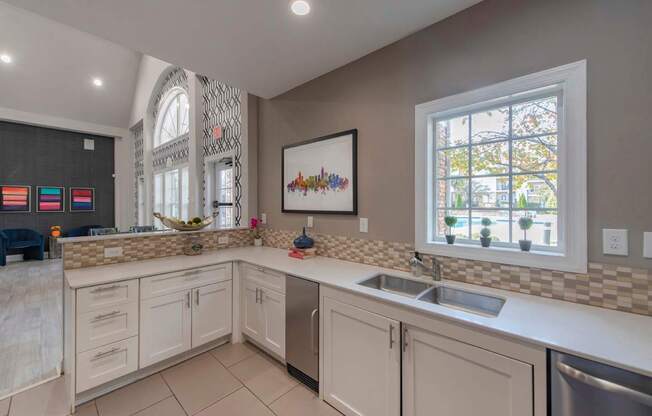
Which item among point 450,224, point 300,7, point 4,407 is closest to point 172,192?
point 4,407

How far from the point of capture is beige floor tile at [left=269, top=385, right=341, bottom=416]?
1.68 m

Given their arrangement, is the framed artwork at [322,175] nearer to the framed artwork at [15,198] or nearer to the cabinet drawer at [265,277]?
the cabinet drawer at [265,277]

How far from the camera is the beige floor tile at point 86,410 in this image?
169cm

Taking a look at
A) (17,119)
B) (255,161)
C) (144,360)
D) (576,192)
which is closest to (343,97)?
(255,161)

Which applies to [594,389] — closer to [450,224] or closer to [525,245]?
[525,245]

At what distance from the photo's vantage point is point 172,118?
5.62 metres

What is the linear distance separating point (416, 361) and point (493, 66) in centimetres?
178

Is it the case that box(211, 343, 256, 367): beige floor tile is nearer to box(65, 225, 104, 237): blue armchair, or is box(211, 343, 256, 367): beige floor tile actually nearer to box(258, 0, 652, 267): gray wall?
box(258, 0, 652, 267): gray wall

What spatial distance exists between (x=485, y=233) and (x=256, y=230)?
2.52 metres

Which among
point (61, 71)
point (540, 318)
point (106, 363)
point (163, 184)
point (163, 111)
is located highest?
point (61, 71)

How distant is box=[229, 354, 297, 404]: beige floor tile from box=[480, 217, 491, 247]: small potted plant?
170cm

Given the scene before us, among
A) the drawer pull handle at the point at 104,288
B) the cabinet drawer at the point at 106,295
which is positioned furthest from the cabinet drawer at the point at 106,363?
the drawer pull handle at the point at 104,288

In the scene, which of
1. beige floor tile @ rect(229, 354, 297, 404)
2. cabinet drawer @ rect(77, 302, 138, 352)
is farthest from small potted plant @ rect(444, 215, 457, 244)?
cabinet drawer @ rect(77, 302, 138, 352)

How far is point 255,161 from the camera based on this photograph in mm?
3312
